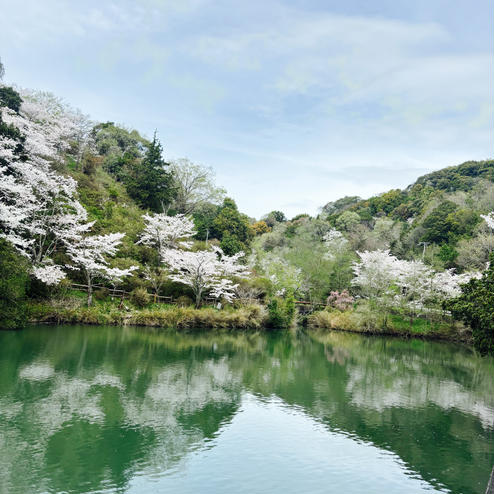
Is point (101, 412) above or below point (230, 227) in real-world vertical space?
below

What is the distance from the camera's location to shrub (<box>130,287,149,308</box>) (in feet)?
80.8

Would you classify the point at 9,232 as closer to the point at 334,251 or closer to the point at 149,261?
the point at 149,261

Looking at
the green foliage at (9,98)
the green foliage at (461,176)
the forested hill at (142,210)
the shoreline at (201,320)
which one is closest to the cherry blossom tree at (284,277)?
the forested hill at (142,210)

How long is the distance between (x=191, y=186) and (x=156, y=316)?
63.8 feet

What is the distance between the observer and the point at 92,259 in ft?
74.1

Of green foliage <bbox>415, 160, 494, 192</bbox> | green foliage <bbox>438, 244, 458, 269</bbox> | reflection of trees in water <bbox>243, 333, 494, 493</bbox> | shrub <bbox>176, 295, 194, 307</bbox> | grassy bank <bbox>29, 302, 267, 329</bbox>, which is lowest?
reflection of trees in water <bbox>243, 333, 494, 493</bbox>

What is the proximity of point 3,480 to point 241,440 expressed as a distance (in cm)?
450

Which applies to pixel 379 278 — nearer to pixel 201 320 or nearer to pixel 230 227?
pixel 201 320

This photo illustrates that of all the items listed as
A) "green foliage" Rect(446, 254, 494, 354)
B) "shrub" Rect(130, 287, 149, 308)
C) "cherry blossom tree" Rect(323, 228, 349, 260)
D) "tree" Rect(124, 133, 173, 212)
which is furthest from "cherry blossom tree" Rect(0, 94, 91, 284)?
"cherry blossom tree" Rect(323, 228, 349, 260)

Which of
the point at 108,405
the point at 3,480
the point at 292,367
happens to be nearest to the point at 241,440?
the point at 108,405

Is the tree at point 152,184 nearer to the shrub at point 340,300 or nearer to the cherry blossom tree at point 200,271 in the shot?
the cherry blossom tree at point 200,271

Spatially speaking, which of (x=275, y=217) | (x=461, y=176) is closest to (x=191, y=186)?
(x=275, y=217)

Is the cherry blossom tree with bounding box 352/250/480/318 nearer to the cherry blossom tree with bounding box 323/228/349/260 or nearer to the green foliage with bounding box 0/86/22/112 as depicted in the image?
the cherry blossom tree with bounding box 323/228/349/260

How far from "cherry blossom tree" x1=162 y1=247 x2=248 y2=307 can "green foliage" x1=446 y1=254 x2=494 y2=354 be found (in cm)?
1629
